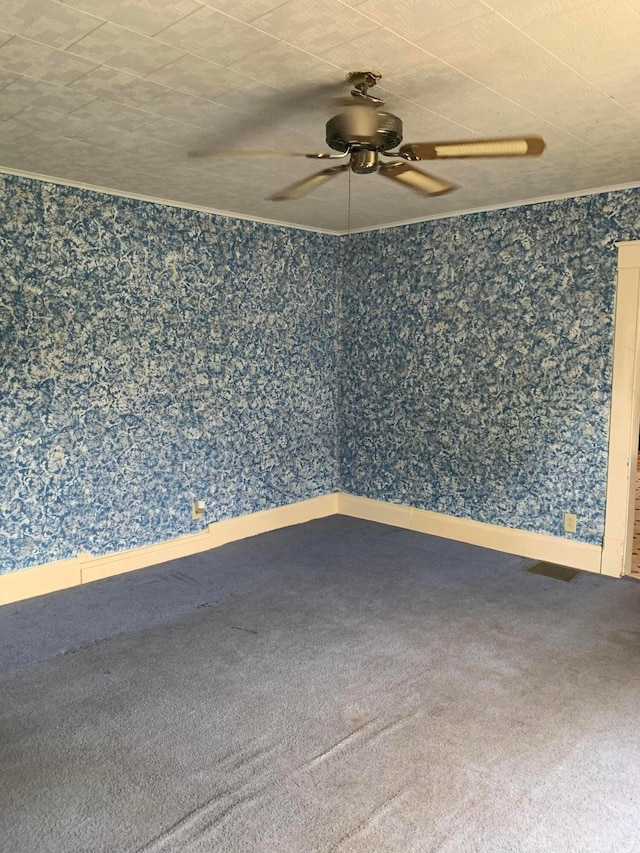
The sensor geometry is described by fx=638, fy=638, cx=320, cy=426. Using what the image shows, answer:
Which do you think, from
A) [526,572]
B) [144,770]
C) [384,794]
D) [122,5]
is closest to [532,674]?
[384,794]

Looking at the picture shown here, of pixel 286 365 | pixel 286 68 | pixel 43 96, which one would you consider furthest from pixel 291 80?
pixel 286 365

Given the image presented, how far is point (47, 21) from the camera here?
1812 millimetres

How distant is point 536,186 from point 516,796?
9.90 ft

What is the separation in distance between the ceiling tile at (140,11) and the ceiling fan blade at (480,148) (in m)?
0.80

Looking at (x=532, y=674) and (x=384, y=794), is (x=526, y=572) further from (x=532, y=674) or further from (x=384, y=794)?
(x=384, y=794)

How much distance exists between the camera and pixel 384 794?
1926 mm

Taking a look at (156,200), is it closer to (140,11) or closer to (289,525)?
(140,11)

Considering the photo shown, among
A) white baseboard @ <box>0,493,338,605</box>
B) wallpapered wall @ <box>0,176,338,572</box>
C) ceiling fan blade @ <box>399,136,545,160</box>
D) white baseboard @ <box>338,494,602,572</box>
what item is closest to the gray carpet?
white baseboard @ <box>0,493,338,605</box>

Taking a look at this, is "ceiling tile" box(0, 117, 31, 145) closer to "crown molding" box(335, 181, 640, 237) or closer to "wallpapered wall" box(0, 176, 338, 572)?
"wallpapered wall" box(0, 176, 338, 572)

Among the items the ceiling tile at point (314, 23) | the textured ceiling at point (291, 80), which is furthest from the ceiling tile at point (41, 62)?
the ceiling tile at point (314, 23)

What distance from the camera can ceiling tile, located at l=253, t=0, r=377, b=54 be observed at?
1735 mm

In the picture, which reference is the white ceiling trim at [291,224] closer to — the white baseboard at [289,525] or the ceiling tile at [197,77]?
the ceiling tile at [197,77]

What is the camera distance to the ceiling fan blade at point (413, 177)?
232cm

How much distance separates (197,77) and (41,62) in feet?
1.62
